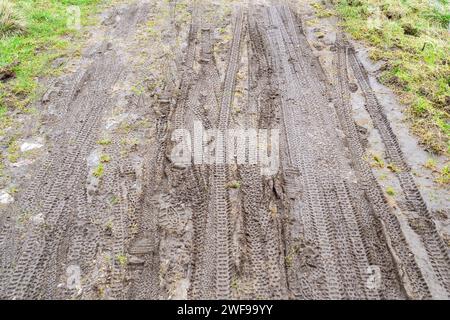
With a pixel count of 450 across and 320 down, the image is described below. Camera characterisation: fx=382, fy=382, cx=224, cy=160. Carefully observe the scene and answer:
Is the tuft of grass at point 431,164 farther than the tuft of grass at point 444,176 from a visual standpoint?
Yes

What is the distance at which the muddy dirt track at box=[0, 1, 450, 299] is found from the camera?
10.5 feet

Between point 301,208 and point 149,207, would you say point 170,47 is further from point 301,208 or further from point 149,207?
point 301,208

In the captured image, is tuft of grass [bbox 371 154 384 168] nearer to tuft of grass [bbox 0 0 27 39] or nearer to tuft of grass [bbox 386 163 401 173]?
tuft of grass [bbox 386 163 401 173]

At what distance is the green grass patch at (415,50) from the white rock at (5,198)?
460 centimetres

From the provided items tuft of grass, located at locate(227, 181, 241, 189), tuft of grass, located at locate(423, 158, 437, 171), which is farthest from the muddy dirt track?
tuft of grass, located at locate(423, 158, 437, 171)

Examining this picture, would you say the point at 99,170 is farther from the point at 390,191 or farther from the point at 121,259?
the point at 390,191

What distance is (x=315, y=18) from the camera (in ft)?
23.5

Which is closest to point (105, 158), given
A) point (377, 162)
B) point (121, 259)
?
point (121, 259)

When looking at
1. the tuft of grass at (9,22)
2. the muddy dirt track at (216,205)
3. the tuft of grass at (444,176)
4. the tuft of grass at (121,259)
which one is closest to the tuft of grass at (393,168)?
the muddy dirt track at (216,205)

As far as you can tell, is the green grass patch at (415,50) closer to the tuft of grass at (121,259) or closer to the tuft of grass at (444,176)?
the tuft of grass at (444,176)

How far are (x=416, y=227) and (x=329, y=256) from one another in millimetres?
934

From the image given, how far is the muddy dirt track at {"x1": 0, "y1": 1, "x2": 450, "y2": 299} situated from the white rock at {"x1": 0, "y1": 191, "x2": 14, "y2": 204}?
3.5 inches

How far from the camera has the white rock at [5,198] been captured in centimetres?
388

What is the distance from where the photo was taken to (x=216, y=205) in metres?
3.77
